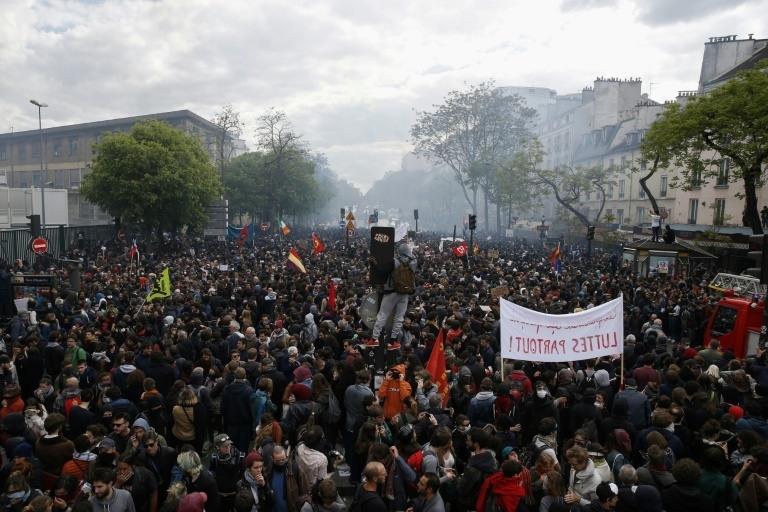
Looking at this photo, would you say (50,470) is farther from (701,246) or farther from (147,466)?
(701,246)

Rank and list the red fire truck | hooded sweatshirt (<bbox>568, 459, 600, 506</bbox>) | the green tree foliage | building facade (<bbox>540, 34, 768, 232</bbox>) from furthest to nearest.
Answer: the green tree foliage < building facade (<bbox>540, 34, 768, 232</bbox>) < the red fire truck < hooded sweatshirt (<bbox>568, 459, 600, 506</bbox>)

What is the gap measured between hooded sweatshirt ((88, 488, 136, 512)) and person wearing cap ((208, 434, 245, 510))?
844mm

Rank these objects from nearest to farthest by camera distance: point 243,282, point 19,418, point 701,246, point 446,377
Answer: point 19,418 → point 446,377 → point 243,282 → point 701,246

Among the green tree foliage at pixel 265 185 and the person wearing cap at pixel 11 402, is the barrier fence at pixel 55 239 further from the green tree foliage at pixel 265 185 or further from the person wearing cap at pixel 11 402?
the person wearing cap at pixel 11 402

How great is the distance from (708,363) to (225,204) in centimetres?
3347

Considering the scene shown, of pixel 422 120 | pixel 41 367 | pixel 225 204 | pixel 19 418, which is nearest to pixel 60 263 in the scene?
pixel 225 204

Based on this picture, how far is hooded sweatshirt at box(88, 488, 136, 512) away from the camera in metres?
5.06

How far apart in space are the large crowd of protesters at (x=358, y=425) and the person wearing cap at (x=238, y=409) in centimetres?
2

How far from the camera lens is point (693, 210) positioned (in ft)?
130

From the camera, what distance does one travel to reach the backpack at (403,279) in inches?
435

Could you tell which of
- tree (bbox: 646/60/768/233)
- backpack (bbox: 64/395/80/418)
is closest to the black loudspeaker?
backpack (bbox: 64/395/80/418)

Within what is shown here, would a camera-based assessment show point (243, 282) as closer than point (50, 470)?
No

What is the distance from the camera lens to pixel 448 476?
5.57 meters

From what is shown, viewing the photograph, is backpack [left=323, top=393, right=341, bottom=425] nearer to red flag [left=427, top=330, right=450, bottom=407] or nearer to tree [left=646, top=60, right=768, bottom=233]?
red flag [left=427, top=330, right=450, bottom=407]
